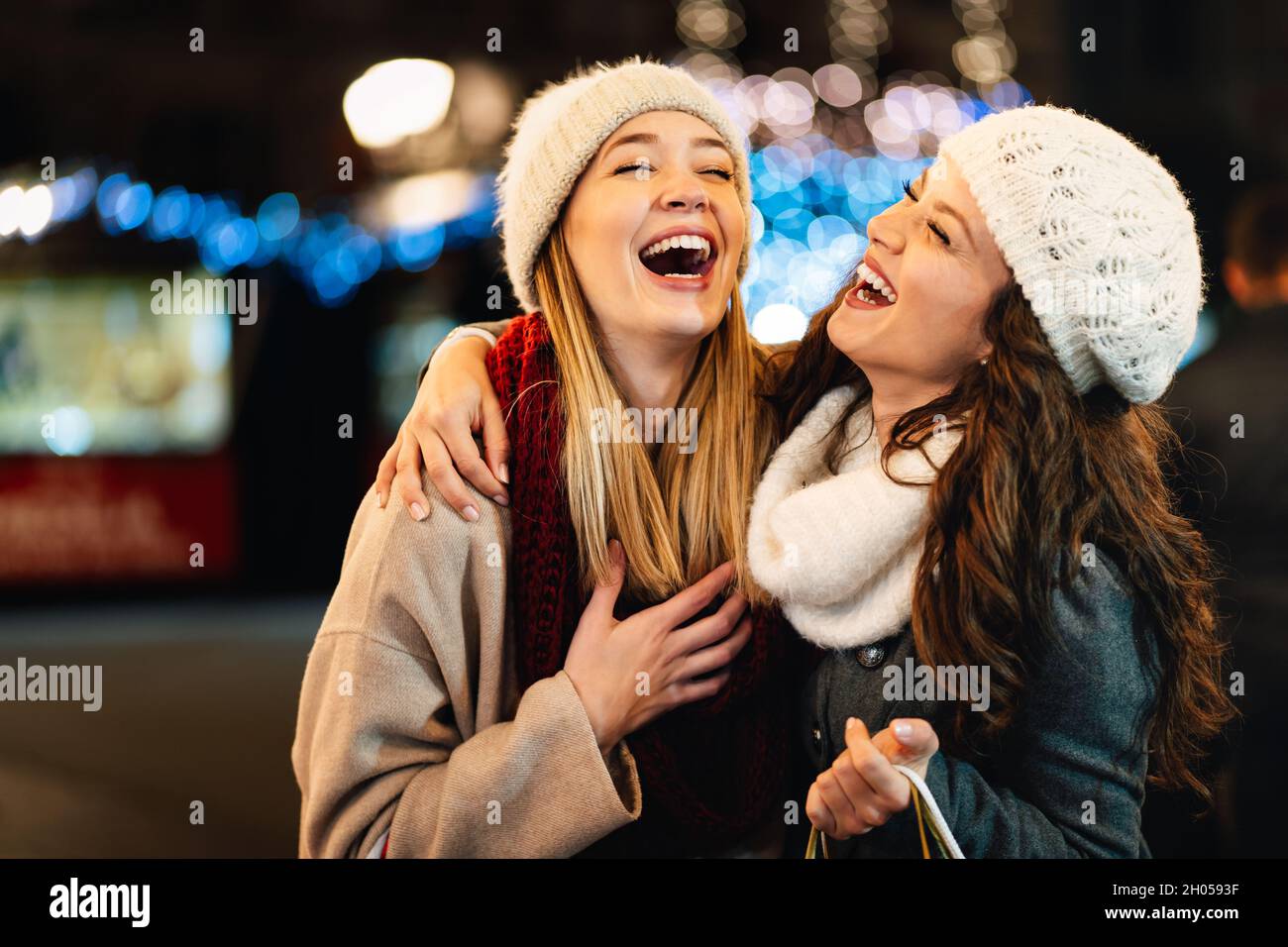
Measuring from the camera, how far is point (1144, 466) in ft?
5.76

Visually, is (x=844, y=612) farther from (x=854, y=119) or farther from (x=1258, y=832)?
(x=854, y=119)

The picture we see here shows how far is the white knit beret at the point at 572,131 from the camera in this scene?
175 cm

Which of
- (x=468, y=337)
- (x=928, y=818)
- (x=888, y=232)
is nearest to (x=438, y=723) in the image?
(x=468, y=337)

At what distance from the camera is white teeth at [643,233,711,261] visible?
5.77 ft

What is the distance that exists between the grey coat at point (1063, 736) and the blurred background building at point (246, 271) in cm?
243

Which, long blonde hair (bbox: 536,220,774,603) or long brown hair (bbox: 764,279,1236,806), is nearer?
long brown hair (bbox: 764,279,1236,806)

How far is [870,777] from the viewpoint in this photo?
1.53 meters

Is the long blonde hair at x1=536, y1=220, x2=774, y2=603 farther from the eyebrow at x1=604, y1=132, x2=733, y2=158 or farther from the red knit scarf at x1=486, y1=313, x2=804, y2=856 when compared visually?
the eyebrow at x1=604, y1=132, x2=733, y2=158

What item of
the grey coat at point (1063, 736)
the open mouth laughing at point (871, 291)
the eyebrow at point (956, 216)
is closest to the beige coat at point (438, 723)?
the grey coat at point (1063, 736)

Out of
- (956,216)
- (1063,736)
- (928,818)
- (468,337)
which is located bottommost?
(928,818)

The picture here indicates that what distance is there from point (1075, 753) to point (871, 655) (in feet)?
1.08

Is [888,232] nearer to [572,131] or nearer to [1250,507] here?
[572,131]

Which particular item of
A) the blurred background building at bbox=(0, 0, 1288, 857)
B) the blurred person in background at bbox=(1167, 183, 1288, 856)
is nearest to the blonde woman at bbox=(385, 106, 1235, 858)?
the blurred person in background at bbox=(1167, 183, 1288, 856)

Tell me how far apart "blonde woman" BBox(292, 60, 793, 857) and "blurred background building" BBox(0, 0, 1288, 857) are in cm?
201
